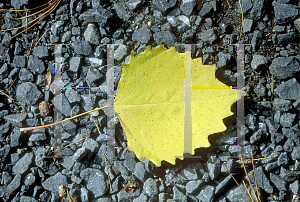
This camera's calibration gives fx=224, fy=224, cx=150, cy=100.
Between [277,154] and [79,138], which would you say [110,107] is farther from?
[277,154]

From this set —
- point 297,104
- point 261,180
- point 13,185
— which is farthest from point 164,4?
point 13,185

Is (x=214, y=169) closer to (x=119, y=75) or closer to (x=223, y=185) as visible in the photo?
(x=223, y=185)

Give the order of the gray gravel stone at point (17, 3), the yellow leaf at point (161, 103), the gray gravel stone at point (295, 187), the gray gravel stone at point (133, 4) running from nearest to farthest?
the yellow leaf at point (161, 103)
the gray gravel stone at point (295, 187)
the gray gravel stone at point (133, 4)
the gray gravel stone at point (17, 3)

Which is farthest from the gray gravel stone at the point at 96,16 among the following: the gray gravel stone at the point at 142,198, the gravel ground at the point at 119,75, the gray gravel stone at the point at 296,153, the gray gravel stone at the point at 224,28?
the gray gravel stone at the point at 296,153

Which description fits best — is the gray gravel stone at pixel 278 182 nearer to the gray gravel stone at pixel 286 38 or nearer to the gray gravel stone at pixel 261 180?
the gray gravel stone at pixel 261 180

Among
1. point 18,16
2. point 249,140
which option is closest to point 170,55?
point 249,140

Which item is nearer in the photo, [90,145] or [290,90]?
[290,90]

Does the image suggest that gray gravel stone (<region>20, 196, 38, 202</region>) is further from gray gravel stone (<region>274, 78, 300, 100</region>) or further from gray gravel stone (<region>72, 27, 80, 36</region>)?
gray gravel stone (<region>274, 78, 300, 100</region>)

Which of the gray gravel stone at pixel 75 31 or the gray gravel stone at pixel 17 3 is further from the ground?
the gray gravel stone at pixel 17 3
